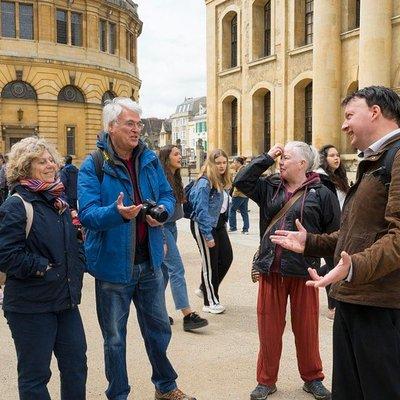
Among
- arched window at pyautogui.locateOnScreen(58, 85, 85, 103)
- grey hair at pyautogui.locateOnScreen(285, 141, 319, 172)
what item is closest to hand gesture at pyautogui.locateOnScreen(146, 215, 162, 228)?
grey hair at pyautogui.locateOnScreen(285, 141, 319, 172)

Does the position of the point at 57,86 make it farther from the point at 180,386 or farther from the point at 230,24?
the point at 180,386

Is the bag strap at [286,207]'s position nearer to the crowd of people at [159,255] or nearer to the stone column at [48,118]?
the crowd of people at [159,255]

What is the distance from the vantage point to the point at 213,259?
20.3 ft

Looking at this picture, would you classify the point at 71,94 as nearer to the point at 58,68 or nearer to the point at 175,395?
the point at 58,68

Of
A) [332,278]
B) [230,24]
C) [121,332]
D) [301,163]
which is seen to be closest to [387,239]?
[332,278]

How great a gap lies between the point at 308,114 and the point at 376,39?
18.2ft

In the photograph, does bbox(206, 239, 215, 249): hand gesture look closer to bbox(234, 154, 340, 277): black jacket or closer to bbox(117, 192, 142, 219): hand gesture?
bbox(234, 154, 340, 277): black jacket

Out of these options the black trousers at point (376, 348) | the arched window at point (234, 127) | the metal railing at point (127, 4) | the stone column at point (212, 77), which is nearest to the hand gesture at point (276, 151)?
the black trousers at point (376, 348)

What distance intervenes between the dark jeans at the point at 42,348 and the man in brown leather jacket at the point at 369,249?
1.66 metres

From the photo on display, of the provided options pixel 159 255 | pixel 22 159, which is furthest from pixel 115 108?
pixel 159 255

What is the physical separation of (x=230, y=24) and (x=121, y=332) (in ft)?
82.0

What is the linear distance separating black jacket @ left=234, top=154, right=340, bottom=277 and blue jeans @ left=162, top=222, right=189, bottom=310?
1761mm

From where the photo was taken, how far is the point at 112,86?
46125 mm

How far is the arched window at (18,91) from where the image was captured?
40906 millimetres
